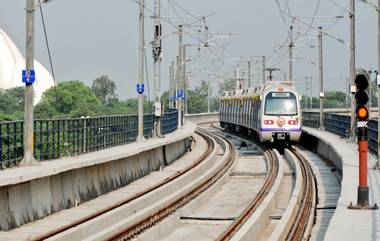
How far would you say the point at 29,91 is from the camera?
20.3 metres

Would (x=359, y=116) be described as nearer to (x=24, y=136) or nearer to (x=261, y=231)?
(x=261, y=231)

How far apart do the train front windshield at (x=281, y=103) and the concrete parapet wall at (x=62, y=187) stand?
41.3 feet

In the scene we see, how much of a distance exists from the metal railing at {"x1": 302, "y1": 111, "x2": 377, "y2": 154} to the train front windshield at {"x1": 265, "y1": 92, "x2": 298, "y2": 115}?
2.99 meters

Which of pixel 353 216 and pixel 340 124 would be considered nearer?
pixel 353 216

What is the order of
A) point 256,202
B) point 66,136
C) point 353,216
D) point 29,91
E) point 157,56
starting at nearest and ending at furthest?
1. point 353,216
2. point 29,91
3. point 256,202
4. point 66,136
5. point 157,56

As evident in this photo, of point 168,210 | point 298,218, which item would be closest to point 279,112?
point 168,210

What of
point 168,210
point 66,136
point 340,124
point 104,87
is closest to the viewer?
point 168,210

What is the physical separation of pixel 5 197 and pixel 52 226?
1244 millimetres

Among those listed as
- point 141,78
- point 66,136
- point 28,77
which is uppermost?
point 141,78

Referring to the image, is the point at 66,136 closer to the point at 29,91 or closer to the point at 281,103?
the point at 29,91

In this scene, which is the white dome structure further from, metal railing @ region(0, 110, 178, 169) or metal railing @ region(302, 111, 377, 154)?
metal railing @ region(0, 110, 178, 169)

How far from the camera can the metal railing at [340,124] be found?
3322cm

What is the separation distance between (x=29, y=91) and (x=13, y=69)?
134 metres

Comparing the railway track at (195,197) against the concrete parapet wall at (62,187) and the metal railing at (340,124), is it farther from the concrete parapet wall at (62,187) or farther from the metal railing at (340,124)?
the metal railing at (340,124)
